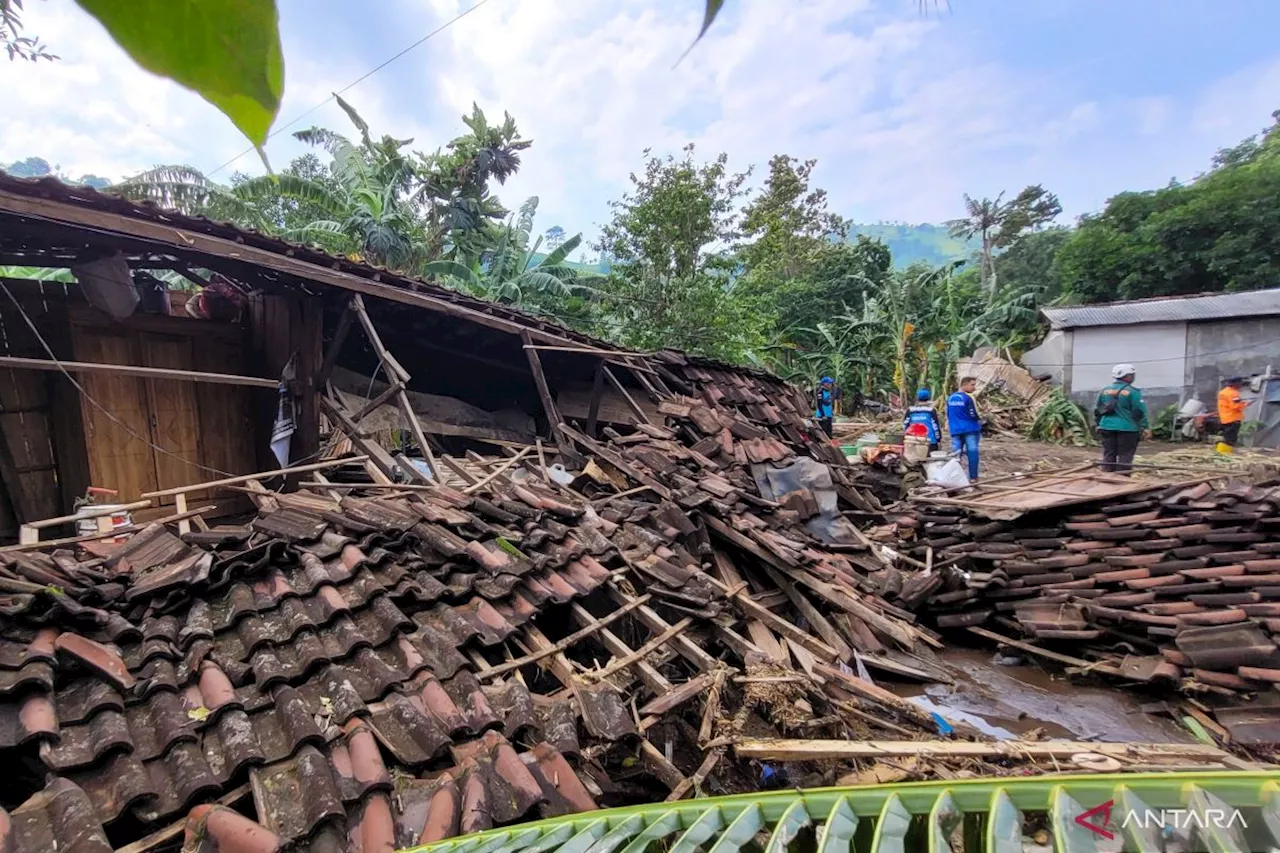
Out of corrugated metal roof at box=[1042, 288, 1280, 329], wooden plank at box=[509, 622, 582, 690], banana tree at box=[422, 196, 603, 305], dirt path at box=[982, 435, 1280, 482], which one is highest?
banana tree at box=[422, 196, 603, 305]

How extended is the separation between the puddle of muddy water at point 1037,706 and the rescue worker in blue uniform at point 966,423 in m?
3.79

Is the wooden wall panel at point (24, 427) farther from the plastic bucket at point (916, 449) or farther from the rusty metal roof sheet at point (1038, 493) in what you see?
the plastic bucket at point (916, 449)

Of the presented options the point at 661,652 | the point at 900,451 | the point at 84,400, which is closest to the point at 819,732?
the point at 661,652

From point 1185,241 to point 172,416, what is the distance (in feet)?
83.9

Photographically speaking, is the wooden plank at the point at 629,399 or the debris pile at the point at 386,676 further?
the wooden plank at the point at 629,399

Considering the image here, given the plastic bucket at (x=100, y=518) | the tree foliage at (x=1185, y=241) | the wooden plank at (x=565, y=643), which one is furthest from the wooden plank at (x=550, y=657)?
the tree foliage at (x=1185, y=241)

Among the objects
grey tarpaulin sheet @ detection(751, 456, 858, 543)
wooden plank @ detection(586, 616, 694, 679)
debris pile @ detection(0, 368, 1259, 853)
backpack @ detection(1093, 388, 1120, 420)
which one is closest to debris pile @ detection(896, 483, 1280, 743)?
grey tarpaulin sheet @ detection(751, 456, 858, 543)

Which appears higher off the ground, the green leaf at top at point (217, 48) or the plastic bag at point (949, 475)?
the green leaf at top at point (217, 48)

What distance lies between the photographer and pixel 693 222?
43.4 feet

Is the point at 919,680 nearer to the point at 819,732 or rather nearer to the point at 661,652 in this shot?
the point at 819,732

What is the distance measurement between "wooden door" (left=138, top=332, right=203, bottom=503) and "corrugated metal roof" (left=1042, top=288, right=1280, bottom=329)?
19.3 m

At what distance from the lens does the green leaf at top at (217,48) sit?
35 centimetres

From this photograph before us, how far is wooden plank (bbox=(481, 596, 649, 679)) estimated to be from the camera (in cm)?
295

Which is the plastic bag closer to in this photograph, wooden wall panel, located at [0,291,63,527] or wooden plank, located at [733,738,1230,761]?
wooden plank, located at [733,738,1230,761]
